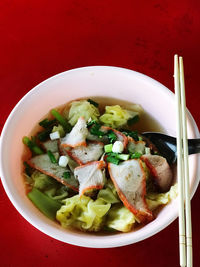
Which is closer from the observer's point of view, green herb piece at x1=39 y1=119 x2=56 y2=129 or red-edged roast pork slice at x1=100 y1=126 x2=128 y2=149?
red-edged roast pork slice at x1=100 y1=126 x2=128 y2=149

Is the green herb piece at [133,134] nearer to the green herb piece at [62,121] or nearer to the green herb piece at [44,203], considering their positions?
the green herb piece at [62,121]

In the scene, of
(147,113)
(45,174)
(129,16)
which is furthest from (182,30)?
(45,174)

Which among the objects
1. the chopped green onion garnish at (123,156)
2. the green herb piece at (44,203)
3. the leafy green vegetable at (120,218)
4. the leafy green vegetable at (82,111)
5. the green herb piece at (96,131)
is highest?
the leafy green vegetable at (82,111)

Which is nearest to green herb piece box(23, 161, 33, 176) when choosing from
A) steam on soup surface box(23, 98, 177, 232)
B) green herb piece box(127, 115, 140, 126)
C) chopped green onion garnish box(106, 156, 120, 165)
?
steam on soup surface box(23, 98, 177, 232)

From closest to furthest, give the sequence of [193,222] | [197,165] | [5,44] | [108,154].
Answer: [197,165] < [108,154] < [193,222] < [5,44]

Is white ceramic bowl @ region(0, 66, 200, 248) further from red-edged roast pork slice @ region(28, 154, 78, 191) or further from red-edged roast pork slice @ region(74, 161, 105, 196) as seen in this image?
red-edged roast pork slice @ region(74, 161, 105, 196)

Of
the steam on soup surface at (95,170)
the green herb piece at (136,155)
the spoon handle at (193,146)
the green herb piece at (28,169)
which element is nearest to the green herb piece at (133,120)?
the steam on soup surface at (95,170)

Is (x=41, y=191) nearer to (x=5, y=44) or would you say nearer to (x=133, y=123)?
(x=133, y=123)
